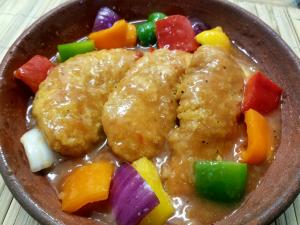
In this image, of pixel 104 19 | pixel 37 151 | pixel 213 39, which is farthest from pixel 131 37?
pixel 37 151

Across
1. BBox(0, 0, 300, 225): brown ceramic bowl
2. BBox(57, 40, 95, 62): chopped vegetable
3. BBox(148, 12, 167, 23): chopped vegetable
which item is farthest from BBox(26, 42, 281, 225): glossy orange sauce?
BBox(148, 12, 167, 23): chopped vegetable

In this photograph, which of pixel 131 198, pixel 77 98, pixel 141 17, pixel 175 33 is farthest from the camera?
pixel 141 17

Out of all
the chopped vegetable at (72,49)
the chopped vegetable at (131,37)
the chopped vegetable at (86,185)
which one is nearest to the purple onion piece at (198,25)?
the chopped vegetable at (131,37)

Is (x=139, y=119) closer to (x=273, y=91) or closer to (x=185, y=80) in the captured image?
(x=185, y=80)

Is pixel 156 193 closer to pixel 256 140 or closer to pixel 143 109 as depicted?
pixel 143 109

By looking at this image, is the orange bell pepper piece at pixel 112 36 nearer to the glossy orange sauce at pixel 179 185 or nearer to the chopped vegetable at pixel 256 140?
the glossy orange sauce at pixel 179 185

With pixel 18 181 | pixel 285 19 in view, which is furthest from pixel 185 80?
pixel 285 19

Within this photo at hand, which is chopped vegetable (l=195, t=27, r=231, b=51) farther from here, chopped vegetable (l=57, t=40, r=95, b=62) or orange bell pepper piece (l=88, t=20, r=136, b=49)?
chopped vegetable (l=57, t=40, r=95, b=62)
